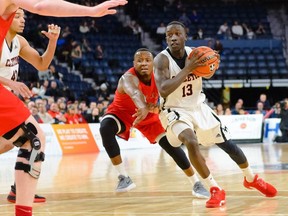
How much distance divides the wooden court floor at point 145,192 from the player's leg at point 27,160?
3.95 feet

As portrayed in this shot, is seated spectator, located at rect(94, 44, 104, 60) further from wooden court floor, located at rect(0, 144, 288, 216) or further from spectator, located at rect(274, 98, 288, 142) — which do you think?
wooden court floor, located at rect(0, 144, 288, 216)

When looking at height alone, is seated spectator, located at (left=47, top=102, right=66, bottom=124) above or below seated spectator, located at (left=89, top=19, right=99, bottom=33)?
below

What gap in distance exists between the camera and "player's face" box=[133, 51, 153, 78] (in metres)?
7.30

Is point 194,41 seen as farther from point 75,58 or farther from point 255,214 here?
point 255,214

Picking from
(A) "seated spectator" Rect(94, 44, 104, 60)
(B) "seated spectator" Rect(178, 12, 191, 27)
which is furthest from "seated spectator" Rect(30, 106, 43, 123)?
(B) "seated spectator" Rect(178, 12, 191, 27)

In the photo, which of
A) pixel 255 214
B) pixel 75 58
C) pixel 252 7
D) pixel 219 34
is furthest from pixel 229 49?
pixel 255 214

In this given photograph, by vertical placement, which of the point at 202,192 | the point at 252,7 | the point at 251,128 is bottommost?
the point at 251,128

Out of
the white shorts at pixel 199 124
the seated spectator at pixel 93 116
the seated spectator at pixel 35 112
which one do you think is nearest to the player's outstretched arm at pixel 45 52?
the white shorts at pixel 199 124

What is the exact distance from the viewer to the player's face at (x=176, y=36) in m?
6.29

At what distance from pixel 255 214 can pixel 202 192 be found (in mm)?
1391

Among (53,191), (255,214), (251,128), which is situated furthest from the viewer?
(251,128)

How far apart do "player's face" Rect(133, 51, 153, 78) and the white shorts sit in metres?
1.05

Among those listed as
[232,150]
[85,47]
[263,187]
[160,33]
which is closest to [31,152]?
[232,150]

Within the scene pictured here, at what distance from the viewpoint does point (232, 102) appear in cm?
2339
